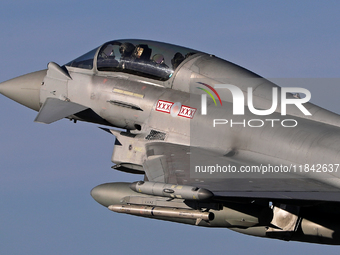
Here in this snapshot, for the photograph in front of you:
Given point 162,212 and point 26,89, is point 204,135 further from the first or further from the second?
point 26,89

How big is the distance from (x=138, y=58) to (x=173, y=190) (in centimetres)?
675

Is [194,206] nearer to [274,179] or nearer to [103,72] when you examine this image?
[274,179]

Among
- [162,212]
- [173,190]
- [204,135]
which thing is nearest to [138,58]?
[204,135]

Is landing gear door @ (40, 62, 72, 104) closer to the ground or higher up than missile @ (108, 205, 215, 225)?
higher up

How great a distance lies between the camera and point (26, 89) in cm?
2097

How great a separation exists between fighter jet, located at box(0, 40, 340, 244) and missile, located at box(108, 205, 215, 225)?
30 mm

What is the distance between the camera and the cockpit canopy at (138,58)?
1923 centimetres

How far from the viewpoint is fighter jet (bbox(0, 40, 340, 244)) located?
15.7 metres

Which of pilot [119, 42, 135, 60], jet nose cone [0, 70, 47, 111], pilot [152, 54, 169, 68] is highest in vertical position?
pilot [119, 42, 135, 60]
